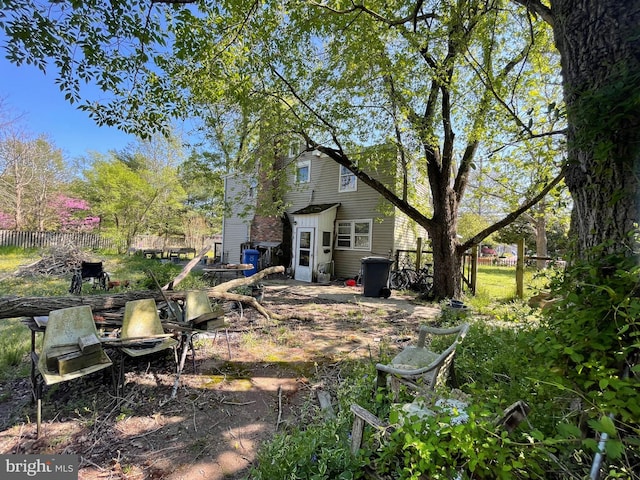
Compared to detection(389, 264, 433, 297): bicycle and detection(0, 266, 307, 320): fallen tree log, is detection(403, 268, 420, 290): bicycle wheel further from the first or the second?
detection(0, 266, 307, 320): fallen tree log

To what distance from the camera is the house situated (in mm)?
12008

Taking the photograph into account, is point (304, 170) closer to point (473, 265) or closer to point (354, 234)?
point (354, 234)

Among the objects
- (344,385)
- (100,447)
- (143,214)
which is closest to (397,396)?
(344,385)

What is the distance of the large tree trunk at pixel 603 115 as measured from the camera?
1.45 meters

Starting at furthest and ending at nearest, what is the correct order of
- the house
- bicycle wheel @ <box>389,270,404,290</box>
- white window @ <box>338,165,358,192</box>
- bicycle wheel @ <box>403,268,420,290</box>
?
white window @ <box>338,165,358,192</box> < the house < bicycle wheel @ <box>389,270,404,290</box> < bicycle wheel @ <box>403,268,420,290</box>

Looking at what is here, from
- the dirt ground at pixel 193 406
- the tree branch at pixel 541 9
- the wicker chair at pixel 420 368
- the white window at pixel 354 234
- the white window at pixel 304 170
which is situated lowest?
the dirt ground at pixel 193 406

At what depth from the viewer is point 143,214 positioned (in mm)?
20453

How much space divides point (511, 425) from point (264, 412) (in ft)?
8.44

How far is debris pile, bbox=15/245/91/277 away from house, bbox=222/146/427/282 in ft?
20.8

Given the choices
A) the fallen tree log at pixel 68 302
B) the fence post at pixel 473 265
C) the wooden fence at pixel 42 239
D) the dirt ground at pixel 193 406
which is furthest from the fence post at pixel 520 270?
the wooden fence at pixel 42 239

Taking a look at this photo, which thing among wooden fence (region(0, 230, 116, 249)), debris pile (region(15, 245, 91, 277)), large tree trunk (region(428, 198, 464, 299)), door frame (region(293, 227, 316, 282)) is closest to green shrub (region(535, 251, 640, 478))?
large tree trunk (region(428, 198, 464, 299))

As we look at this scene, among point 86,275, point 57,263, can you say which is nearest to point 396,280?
point 86,275

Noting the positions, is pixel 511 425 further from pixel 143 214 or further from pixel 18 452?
pixel 143 214

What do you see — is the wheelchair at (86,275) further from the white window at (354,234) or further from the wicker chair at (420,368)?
the wicker chair at (420,368)
